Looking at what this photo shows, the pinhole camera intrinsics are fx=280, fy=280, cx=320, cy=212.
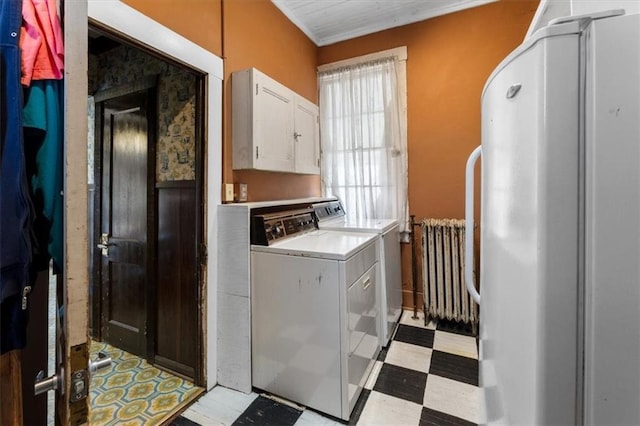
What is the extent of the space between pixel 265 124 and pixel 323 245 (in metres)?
Answer: 0.94

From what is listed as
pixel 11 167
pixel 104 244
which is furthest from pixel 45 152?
pixel 104 244

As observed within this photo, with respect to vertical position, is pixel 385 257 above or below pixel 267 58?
below

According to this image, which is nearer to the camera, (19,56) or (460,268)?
(19,56)

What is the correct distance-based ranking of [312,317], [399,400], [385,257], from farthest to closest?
[385,257], [399,400], [312,317]

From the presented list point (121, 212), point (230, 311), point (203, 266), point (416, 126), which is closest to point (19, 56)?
point (203, 266)

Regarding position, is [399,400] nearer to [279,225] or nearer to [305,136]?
[279,225]

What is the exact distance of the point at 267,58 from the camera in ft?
7.72

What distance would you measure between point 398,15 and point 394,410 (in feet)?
10.8

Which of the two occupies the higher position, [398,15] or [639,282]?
[398,15]

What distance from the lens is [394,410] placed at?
1619 millimetres

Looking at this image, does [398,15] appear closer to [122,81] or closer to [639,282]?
[122,81]

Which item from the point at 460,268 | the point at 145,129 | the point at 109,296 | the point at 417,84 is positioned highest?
the point at 417,84

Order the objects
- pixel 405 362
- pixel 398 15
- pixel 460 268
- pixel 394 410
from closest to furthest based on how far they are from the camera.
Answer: pixel 394 410
pixel 405 362
pixel 460 268
pixel 398 15

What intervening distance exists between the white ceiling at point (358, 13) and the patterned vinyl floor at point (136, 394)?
3.09 meters
